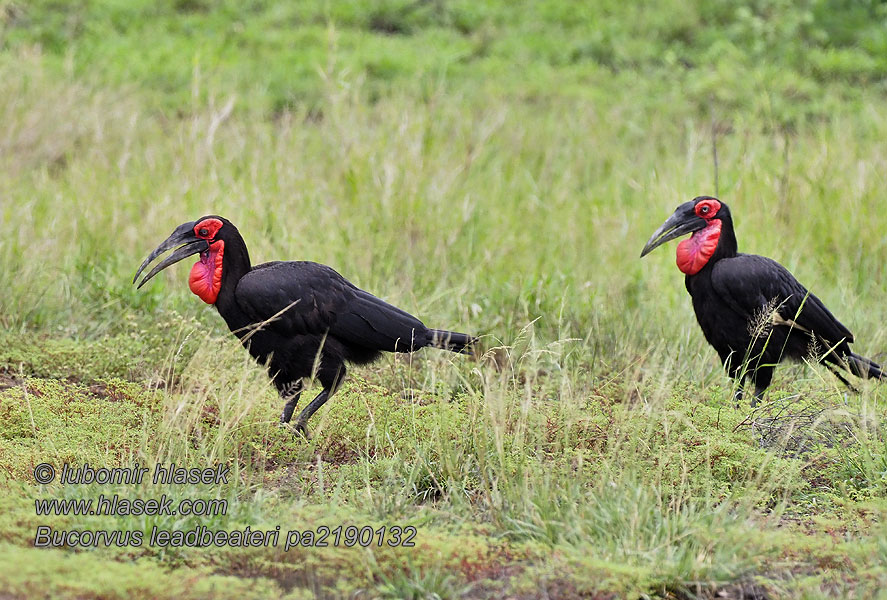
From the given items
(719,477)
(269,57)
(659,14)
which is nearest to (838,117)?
(659,14)

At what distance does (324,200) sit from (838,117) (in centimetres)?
440

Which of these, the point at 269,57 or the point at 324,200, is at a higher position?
the point at 269,57

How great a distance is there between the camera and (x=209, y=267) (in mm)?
4637

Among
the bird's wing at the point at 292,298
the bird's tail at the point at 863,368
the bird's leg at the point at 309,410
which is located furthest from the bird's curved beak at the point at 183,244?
the bird's tail at the point at 863,368

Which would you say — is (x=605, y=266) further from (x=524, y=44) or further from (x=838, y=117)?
(x=524, y=44)

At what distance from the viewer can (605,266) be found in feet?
21.1

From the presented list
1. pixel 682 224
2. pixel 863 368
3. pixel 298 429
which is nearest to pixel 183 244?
pixel 298 429

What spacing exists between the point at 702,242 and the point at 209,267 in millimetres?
2213

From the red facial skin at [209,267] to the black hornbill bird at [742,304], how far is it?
74.9 inches

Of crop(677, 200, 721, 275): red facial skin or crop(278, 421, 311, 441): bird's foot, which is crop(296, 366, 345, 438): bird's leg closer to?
crop(278, 421, 311, 441): bird's foot

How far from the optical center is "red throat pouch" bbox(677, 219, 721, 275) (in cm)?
517

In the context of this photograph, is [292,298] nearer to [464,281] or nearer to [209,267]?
[209,267]

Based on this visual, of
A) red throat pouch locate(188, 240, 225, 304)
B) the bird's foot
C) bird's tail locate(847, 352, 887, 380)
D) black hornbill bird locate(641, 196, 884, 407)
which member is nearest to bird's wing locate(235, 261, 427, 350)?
red throat pouch locate(188, 240, 225, 304)

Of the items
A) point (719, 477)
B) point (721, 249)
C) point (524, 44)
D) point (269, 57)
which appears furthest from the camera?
point (524, 44)
